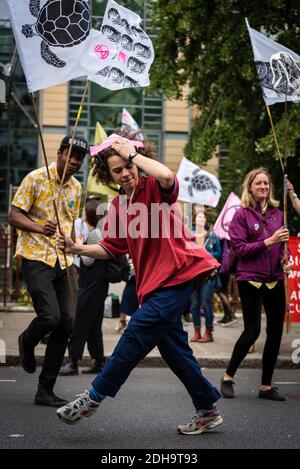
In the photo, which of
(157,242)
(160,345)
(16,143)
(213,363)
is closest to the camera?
(157,242)

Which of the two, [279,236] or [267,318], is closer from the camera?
[279,236]

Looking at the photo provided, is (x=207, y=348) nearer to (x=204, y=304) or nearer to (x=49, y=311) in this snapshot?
(x=204, y=304)

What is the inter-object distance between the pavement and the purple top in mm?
2784

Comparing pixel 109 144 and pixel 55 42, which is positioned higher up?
pixel 55 42

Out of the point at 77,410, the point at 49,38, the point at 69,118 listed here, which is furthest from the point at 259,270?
the point at 69,118

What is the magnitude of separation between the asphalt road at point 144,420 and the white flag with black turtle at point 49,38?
7.54 ft

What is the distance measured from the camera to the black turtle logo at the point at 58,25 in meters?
6.58

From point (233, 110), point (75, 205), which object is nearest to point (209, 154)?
point (233, 110)

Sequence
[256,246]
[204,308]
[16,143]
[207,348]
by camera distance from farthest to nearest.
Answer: [16,143] → [204,308] → [207,348] → [256,246]

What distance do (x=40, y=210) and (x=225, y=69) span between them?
1253 cm

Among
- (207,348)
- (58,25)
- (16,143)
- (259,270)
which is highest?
(58,25)

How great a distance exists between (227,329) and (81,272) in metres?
4.92

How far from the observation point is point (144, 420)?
6.35 m

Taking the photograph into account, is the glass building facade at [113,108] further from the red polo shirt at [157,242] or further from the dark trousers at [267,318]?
the red polo shirt at [157,242]
